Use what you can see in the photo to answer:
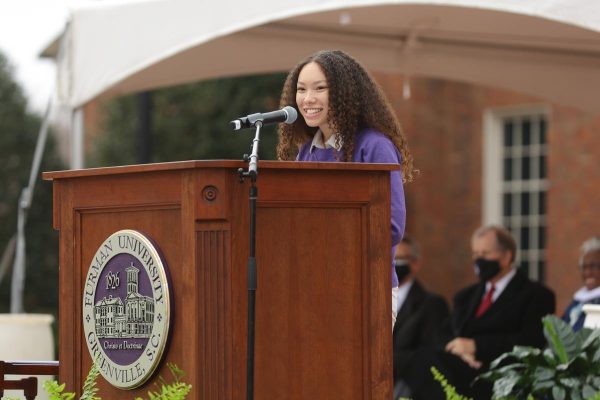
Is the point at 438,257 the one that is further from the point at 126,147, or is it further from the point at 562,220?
the point at 126,147

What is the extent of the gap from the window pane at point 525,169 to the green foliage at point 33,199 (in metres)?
8.71

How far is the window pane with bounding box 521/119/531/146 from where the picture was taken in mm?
15570

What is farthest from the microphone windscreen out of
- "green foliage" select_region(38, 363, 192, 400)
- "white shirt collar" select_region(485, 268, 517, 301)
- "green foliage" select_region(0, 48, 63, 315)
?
"green foliage" select_region(0, 48, 63, 315)

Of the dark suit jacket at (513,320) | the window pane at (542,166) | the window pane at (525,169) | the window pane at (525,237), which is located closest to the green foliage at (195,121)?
the window pane at (525,169)

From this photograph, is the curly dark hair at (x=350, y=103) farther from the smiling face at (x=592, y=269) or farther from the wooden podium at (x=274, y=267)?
the smiling face at (x=592, y=269)

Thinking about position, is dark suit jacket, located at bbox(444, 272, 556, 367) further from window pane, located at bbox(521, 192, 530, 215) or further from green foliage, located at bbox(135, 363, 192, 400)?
window pane, located at bbox(521, 192, 530, 215)

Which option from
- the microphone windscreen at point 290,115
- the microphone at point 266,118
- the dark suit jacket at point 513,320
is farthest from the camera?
the dark suit jacket at point 513,320

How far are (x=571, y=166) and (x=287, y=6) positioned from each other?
8.81 metres

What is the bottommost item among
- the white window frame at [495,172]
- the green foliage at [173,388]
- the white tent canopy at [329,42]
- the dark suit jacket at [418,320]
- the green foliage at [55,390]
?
the dark suit jacket at [418,320]

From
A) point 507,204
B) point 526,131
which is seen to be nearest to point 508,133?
point 526,131

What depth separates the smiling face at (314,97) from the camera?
4207mm

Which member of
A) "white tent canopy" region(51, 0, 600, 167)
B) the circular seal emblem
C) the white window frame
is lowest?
the circular seal emblem

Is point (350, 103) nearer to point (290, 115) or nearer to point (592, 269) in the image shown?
point (290, 115)

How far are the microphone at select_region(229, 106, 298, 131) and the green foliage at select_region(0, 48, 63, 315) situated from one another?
17121mm
